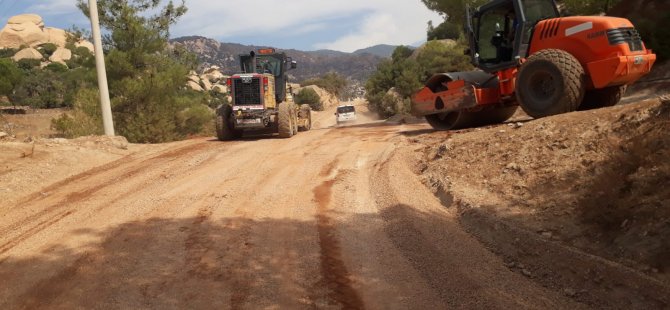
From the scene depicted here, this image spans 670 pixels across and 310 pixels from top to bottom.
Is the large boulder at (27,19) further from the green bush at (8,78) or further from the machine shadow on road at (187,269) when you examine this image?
the machine shadow on road at (187,269)

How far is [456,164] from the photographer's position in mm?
7426

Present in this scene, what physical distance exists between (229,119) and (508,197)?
12710 millimetres

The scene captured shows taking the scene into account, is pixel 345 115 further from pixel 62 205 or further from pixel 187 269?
pixel 187 269

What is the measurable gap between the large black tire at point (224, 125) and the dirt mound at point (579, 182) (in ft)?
→ 33.4

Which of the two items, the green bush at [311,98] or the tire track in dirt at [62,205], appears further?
the green bush at [311,98]

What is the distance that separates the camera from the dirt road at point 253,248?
12.1 feet

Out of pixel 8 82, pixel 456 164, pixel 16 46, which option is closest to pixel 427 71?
pixel 456 164

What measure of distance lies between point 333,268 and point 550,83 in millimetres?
7045

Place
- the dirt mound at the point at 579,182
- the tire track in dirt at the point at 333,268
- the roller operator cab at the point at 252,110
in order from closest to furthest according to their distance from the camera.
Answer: the tire track in dirt at the point at 333,268 < the dirt mound at the point at 579,182 < the roller operator cab at the point at 252,110

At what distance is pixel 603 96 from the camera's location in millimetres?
9727

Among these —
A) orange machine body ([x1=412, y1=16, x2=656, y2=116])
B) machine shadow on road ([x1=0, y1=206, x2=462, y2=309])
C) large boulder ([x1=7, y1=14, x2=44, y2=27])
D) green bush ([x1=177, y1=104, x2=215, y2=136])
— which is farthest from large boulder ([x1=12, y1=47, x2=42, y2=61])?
machine shadow on road ([x1=0, y1=206, x2=462, y2=309])

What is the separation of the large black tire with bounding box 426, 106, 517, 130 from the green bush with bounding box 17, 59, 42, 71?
276ft

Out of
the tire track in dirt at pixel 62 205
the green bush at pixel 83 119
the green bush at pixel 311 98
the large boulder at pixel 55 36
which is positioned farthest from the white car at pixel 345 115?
the large boulder at pixel 55 36

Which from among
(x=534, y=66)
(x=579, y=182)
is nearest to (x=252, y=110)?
(x=534, y=66)
